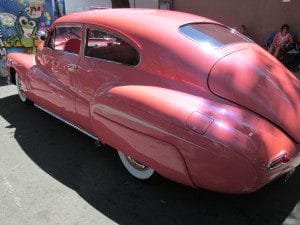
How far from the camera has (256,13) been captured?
10648 mm

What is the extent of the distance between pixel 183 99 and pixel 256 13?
850cm

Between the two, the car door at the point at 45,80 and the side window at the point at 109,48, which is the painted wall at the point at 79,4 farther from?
the side window at the point at 109,48

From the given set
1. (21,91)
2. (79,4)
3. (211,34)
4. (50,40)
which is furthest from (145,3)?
(211,34)

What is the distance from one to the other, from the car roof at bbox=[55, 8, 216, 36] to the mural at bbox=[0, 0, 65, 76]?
4.37 m

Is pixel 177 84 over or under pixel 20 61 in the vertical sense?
over

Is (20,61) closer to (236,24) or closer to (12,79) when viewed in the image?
(12,79)

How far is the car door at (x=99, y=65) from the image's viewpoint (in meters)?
3.69

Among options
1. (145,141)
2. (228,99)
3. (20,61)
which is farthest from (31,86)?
(228,99)

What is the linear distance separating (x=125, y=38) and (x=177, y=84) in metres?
0.82

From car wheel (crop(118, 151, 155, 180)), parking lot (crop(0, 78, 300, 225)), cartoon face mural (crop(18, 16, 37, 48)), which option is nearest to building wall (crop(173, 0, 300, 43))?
cartoon face mural (crop(18, 16, 37, 48))

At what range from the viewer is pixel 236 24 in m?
11.3

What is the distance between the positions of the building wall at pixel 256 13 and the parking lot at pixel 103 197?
7.26 m

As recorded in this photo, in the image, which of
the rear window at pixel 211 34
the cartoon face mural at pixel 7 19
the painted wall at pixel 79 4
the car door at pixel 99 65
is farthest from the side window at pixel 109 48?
the painted wall at pixel 79 4

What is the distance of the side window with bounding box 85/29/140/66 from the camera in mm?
3687
